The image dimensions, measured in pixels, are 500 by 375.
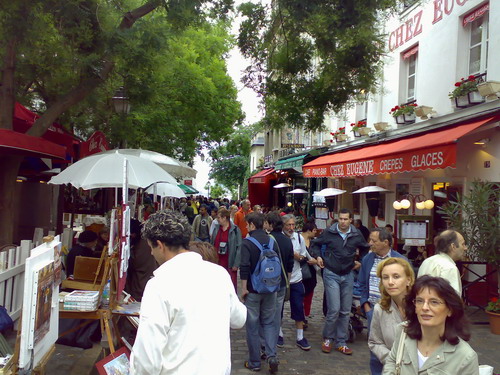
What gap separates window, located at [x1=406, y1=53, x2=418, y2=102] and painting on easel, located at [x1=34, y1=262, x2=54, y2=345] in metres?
10.9

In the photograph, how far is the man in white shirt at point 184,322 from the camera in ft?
7.57

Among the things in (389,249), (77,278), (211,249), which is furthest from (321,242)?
(77,278)

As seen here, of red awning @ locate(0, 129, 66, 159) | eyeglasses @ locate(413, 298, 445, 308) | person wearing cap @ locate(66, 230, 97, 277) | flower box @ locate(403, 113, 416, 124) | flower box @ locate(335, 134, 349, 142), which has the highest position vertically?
flower box @ locate(335, 134, 349, 142)

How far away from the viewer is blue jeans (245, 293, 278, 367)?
5.46 metres

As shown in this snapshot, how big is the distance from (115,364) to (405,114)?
9650 mm

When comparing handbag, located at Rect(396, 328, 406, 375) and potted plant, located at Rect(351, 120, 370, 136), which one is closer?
handbag, located at Rect(396, 328, 406, 375)

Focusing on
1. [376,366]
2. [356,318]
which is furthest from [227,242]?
[376,366]

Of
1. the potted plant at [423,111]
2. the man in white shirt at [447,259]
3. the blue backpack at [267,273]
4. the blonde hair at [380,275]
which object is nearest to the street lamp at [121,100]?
the blue backpack at [267,273]

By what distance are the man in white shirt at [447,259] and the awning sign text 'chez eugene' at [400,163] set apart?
11.4 ft

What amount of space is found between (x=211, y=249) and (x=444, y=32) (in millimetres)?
8750

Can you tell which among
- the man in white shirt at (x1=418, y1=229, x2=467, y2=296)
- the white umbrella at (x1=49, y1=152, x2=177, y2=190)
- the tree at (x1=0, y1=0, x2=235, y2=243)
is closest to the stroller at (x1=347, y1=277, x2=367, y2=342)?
the man in white shirt at (x1=418, y1=229, x2=467, y2=296)

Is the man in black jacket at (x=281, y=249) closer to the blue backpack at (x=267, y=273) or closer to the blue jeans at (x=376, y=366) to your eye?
the blue backpack at (x=267, y=273)

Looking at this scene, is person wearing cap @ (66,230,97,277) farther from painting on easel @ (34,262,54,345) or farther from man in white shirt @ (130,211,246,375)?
man in white shirt @ (130,211,246,375)

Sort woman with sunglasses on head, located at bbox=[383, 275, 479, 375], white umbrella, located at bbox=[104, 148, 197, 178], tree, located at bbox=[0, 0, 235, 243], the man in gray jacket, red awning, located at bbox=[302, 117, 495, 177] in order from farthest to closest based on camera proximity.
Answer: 1. white umbrella, located at bbox=[104, 148, 197, 178]
2. the man in gray jacket
3. red awning, located at bbox=[302, 117, 495, 177]
4. tree, located at bbox=[0, 0, 235, 243]
5. woman with sunglasses on head, located at bbox=[383, 275, 479, 375]
